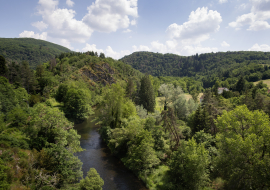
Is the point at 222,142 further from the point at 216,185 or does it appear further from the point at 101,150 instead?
the point at 101,150

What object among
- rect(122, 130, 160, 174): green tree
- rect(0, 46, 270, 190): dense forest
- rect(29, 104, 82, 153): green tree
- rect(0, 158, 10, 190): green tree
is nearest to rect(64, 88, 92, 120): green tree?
rect(0, 46, 270, 190): dense forest

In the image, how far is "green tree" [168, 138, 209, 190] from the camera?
17.1 m

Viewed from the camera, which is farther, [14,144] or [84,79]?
[84,79]

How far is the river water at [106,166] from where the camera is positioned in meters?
22.0

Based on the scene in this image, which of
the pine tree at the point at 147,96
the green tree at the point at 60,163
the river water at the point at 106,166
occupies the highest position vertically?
the pine tree at the point at 147,96

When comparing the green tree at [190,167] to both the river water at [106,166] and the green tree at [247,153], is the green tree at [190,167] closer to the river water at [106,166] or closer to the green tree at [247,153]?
the green tree at [247,153]

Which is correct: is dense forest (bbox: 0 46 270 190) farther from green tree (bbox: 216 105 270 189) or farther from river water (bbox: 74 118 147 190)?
river water (bbox: 74 118 147 190)

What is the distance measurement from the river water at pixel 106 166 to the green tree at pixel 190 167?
18.4 feet

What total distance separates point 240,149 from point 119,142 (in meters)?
19.4

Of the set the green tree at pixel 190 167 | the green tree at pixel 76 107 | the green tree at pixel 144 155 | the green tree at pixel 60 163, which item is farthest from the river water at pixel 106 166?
the green tree at pixel 76 107

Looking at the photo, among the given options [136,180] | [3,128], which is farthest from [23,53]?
[136,180]

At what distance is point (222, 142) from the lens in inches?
766

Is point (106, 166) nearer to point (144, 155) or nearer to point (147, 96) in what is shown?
point (144, 155)

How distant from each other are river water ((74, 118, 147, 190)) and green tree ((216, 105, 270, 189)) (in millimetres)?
11896
